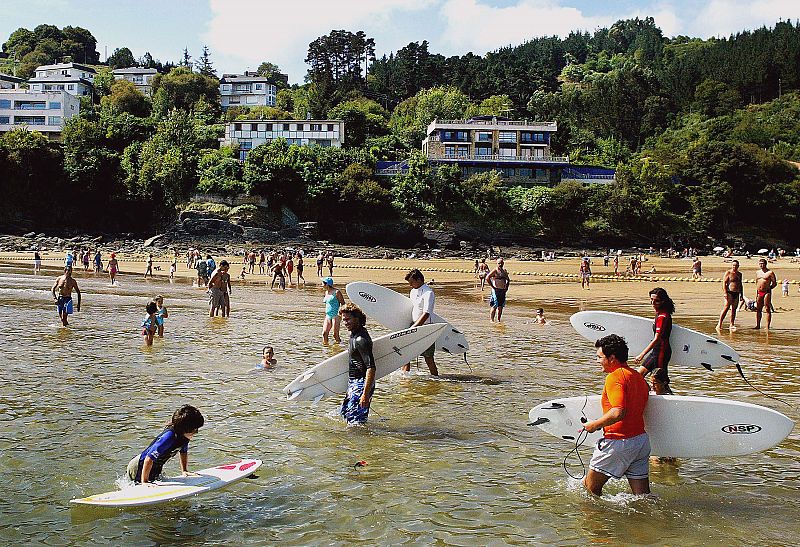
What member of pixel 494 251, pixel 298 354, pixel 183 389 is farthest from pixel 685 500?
pixel 494 251

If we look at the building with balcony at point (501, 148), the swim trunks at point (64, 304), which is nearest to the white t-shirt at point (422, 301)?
the swim trunks at point (64, 304)

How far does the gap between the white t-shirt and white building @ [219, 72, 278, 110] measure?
127m

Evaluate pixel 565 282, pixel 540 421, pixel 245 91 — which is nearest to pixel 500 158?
pixel 565 282

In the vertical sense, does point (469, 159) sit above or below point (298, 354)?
above

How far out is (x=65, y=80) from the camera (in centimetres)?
12231

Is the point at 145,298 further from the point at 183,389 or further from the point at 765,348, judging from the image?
the point at 765,348

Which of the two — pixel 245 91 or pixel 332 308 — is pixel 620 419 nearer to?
pixel 332 308

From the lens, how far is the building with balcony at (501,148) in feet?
286

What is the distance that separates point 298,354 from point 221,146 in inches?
3178

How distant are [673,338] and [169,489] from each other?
5.88 metres

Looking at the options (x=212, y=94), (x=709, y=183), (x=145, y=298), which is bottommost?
(x=145, y=298)

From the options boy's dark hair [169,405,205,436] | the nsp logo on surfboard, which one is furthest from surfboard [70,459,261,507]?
the nsp logo on surfboard

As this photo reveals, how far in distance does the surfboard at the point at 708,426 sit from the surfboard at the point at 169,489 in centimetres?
374

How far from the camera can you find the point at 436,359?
1388cm
